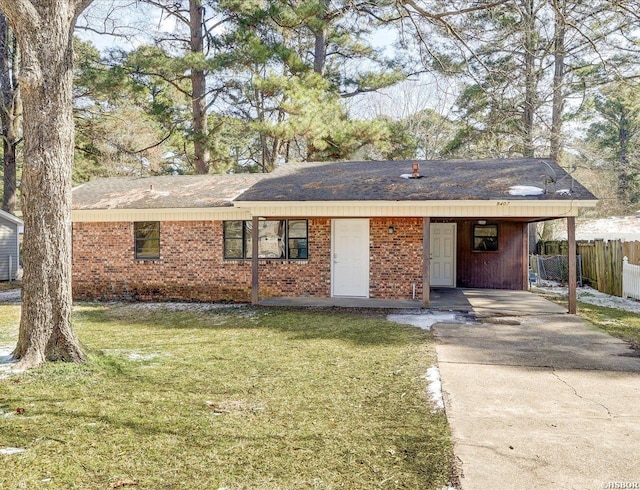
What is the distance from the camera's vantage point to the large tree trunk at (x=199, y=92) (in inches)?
818

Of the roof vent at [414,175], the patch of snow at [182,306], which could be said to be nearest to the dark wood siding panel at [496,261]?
the roof vent at [414,175]

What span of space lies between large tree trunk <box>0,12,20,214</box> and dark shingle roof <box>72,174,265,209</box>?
9.02 metres

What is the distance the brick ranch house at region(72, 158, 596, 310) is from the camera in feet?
35.6

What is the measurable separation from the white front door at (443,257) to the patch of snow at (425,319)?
15.9 feet

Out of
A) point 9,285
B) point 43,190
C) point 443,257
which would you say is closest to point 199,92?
point 9,285

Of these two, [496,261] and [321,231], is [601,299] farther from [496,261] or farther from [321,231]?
[321,231]

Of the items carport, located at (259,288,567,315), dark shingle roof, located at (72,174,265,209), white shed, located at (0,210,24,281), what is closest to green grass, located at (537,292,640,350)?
carport, located at (259,288,567,315)

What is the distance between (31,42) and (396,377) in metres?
5.73

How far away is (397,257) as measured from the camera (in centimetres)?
1201

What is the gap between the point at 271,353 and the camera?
696cm

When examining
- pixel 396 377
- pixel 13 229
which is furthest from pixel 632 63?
pixel 13 229

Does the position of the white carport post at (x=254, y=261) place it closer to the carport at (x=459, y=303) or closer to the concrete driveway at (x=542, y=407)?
the carport at (x=459, y=303)

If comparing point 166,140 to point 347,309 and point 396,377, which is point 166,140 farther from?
point 396,377

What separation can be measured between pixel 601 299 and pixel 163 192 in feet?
39.7
